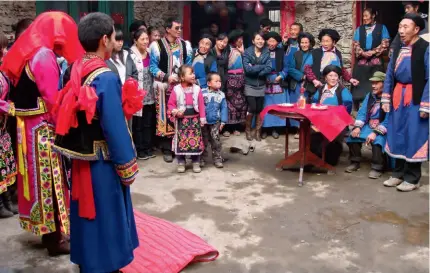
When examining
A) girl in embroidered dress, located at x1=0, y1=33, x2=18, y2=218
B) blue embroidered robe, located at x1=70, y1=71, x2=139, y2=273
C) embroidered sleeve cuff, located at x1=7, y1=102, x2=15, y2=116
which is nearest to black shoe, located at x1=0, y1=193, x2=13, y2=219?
girl in embroidered dress, located at x1=0, y1=33, x2=18, y2=218

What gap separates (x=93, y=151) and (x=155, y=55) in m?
3.84

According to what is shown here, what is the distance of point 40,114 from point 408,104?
3675mm

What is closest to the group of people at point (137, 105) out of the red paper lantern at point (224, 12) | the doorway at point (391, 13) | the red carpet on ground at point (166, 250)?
the red carpet on ground at point (166, 250)

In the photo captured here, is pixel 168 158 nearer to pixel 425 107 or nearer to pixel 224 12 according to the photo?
pixel 425 107

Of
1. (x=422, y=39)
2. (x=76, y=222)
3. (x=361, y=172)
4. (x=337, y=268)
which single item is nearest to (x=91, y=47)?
(x=76, y=222)

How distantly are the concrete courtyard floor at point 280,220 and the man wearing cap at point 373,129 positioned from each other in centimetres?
16

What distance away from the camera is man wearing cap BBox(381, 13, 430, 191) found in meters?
5.29

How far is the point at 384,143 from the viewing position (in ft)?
19.4

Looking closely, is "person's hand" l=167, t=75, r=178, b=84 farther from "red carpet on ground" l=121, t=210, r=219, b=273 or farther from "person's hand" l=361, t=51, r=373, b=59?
"person's hand" l=361, t=51, r=373, b=59

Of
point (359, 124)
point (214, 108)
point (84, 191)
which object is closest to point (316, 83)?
point (359, 124)

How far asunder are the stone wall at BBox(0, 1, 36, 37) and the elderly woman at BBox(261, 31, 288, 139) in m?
3.41

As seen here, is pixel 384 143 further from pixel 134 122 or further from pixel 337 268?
pixel 134 122

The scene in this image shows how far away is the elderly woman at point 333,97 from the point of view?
633cm

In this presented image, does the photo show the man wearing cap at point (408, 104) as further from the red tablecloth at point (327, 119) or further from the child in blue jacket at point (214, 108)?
the child in blue jacket at point (214, 108)
